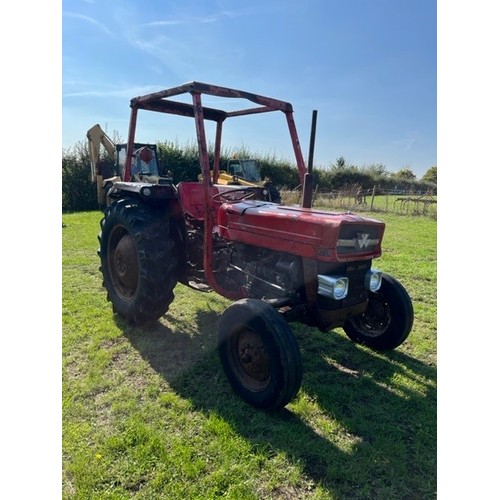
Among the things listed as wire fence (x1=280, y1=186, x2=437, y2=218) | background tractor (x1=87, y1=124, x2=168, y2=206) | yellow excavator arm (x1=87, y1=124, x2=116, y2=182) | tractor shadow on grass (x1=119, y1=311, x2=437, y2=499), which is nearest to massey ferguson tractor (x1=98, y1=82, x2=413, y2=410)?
tractor shadow on grass (x1=119, y1=311, x2=437, y2=499)

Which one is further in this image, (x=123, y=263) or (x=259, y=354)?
(x=123, y=263)

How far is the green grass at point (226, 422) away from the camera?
2.02 m

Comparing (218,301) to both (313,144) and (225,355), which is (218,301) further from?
(313,144)

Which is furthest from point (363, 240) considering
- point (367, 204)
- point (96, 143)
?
point (367, 204)

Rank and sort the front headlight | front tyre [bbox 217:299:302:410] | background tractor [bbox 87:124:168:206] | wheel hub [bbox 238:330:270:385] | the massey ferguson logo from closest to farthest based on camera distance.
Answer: front tyre [bbox 217:299:302:410]
wheel hub [bbox 238:330:270:385]
the massey ferguson logo
the front headlight
background tractor [bbox 87:124:168:206]

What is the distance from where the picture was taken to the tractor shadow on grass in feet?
6.91

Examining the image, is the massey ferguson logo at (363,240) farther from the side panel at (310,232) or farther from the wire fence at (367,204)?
the wire fence at (367,204)

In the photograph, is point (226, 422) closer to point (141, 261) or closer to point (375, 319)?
point (141, 261)

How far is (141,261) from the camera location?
11.2 feet

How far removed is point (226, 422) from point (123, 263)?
1.96 m

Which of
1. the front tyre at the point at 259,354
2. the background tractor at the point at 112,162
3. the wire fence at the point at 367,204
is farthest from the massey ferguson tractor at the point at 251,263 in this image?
the wire fence at the point at 367,204

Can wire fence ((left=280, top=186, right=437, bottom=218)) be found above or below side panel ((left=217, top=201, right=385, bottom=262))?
above

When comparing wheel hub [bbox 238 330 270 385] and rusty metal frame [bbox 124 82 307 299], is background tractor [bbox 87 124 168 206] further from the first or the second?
wheel hub [bbox 238 330 270 385]

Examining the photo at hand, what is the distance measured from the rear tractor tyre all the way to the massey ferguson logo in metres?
1.64
